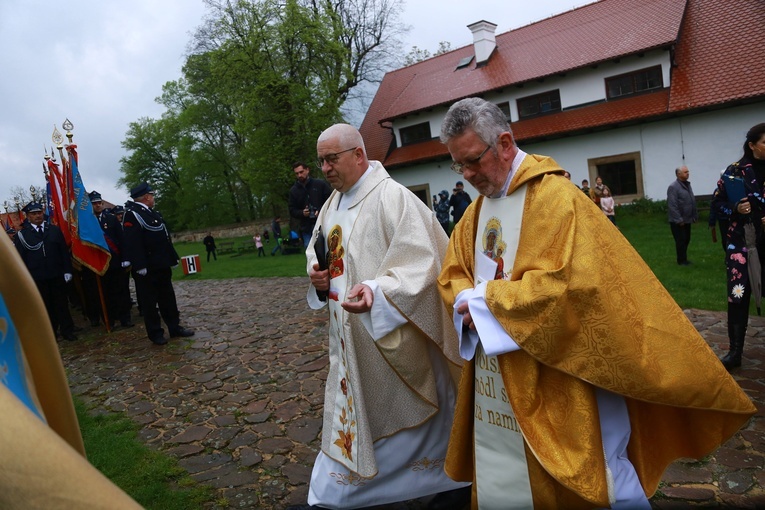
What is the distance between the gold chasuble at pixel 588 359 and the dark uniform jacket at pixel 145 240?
23.3 ft

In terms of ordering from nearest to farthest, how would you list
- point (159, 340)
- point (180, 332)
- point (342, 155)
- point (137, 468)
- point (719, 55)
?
→ point (342, 155)
point (137, 468)
point (159, 340)
point (180, 332)
point (719, 55)

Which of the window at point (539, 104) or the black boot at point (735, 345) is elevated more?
the window at point (539, 104)

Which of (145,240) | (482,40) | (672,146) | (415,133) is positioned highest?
(482,40)

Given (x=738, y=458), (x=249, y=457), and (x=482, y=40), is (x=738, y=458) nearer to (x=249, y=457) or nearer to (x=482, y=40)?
(x=249, y=457)

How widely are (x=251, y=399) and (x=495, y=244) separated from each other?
3.87 metres

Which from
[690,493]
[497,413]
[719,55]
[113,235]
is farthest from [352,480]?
[719,55]

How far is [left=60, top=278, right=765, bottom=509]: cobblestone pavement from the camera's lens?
12.1ft

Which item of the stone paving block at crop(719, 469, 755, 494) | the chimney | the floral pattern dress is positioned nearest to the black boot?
the floral pattern dress

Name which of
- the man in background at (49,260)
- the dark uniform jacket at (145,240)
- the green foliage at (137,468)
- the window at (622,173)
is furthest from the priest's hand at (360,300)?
the window at (622,173)

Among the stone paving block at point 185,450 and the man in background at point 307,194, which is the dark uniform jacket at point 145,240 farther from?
the stone paving block at point 185,450

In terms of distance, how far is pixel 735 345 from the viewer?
16.9 feet

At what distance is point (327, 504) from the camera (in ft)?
10.6

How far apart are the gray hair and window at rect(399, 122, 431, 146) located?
1006 inches

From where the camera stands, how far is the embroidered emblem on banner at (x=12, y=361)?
26.5 inches
